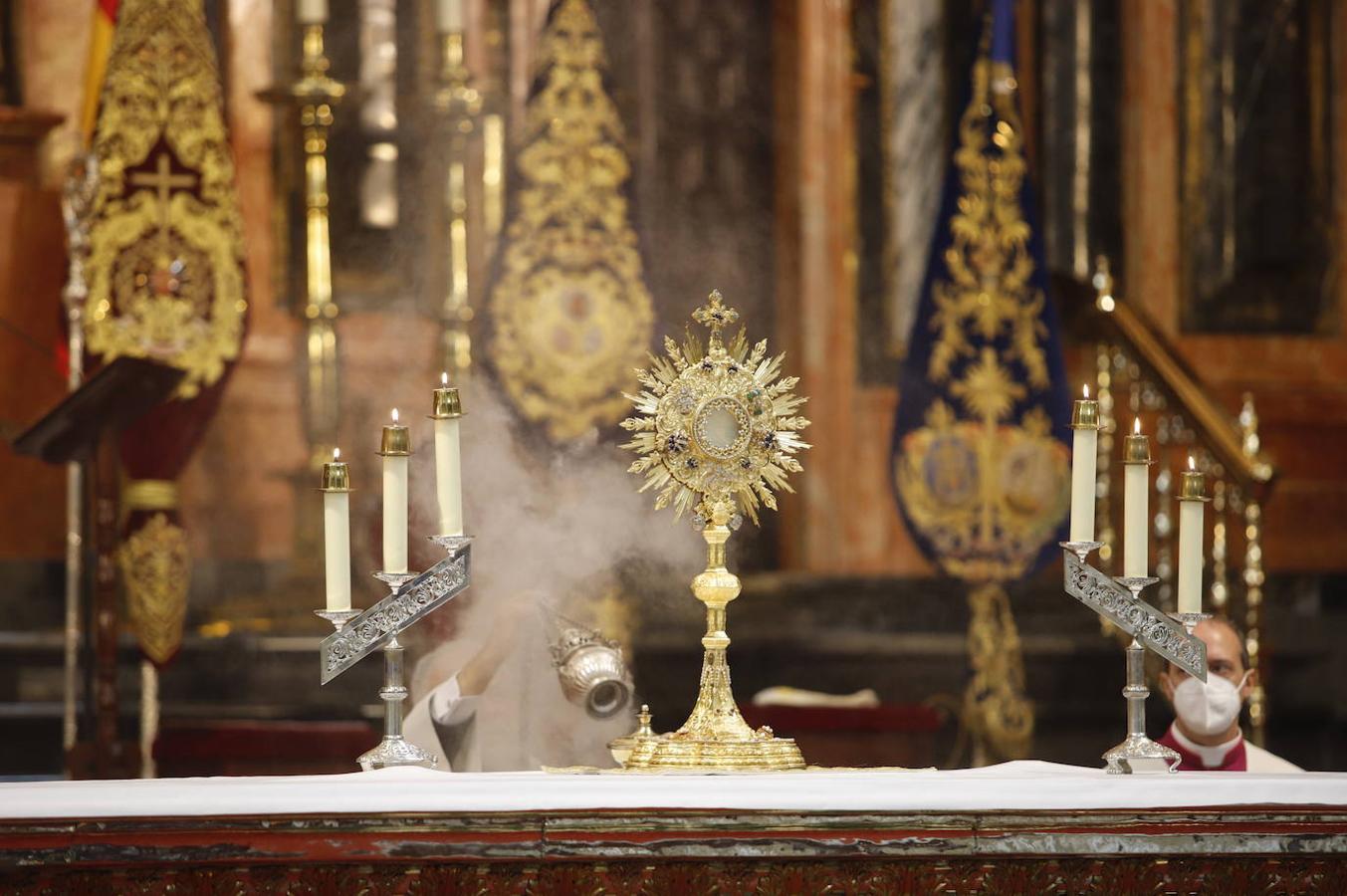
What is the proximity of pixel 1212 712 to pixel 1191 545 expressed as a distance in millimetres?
411

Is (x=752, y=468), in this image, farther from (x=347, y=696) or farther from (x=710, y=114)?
(x=710, y=114)

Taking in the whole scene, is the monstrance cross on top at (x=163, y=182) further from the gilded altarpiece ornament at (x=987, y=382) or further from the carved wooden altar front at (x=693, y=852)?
the carved wooden altar front at (x=693, y=852)

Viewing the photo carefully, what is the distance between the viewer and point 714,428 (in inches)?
120

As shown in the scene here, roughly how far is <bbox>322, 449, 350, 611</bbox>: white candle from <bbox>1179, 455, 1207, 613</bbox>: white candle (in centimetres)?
126

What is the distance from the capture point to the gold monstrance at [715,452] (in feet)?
9.93

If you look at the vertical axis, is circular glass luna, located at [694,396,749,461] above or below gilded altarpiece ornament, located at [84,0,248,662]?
below

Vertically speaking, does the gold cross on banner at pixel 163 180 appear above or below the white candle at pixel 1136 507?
above

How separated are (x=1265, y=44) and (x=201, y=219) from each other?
4.13 metres

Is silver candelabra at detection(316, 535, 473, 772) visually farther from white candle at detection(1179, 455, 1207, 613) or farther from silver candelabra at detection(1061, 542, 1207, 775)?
white candle at detection(1179, 455, 1207, 613)

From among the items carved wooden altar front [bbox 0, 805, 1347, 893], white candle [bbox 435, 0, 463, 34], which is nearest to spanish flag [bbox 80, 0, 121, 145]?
white candle [bbox 435, 0, 463, 34]

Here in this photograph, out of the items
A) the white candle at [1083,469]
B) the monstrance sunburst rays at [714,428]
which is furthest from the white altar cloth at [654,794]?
the monstrance sunburst rays at [714,428]

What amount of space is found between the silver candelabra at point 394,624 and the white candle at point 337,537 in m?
0.03

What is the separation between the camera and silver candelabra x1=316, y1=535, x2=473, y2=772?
2.87 metres

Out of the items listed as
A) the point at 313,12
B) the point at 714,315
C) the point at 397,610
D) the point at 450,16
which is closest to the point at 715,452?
the point at 714,315
